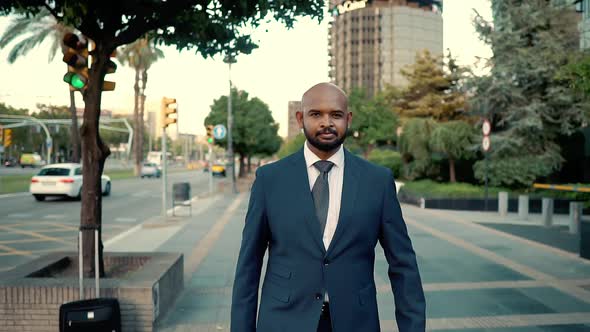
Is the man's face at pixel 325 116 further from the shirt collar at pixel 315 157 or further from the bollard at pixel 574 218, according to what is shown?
the bollard at pixel 574 218

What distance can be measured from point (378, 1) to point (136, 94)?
294 ft

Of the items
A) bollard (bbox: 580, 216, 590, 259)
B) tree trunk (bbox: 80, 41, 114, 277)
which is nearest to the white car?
tree trunk (bbox: 80, 41, 114, 277)

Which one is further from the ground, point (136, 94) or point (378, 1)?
point (378, 1)

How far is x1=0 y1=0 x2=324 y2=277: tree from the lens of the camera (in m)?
6.34

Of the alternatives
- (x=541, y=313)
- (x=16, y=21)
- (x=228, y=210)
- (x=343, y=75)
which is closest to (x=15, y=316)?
(x=541, y=313)

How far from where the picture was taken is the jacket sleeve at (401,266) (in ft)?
7.74

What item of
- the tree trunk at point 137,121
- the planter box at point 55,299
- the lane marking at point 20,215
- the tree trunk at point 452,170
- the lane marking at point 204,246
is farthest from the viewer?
the tree trunk at point 137,121

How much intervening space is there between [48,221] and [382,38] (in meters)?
115

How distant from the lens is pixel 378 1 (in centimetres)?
12556

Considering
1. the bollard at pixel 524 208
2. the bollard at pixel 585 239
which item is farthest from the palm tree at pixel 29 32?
the bollard at pixel 585 239

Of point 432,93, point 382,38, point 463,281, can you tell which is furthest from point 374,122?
point 382,38

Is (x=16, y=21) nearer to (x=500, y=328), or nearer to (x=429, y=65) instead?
(x=429, y=65)

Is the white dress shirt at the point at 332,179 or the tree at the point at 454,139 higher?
the tree at the point at 454,139

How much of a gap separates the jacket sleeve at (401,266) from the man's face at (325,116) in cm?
37
